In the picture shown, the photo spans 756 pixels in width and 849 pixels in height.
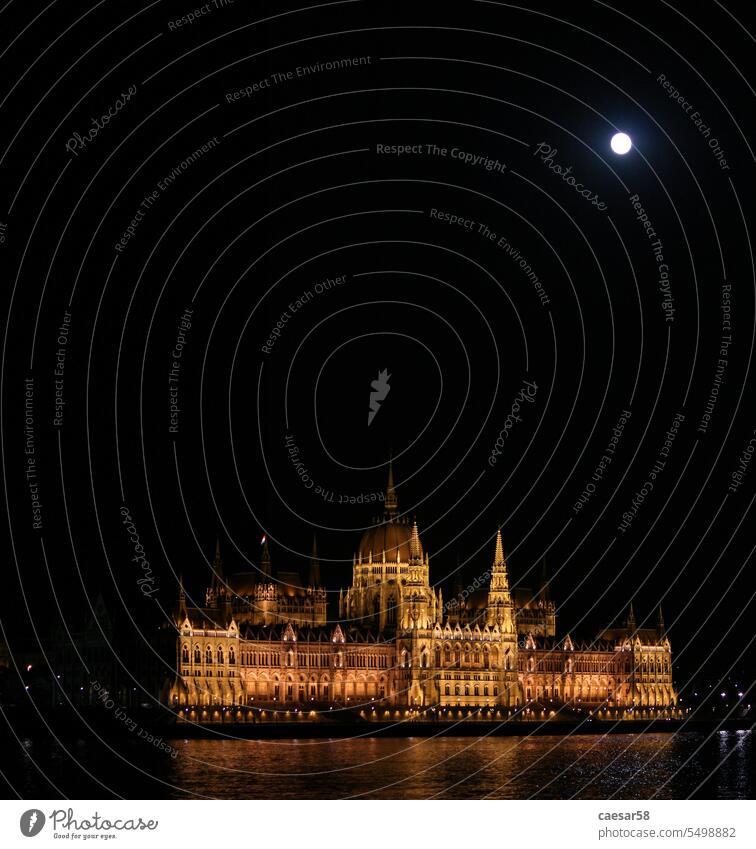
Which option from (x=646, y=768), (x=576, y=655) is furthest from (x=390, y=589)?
(x=646, y=768)

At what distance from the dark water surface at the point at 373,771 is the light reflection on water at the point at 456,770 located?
0.07 metres

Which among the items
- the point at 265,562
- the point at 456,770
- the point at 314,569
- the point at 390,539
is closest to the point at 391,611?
the point at 390,539

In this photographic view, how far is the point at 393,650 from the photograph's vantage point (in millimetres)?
122062

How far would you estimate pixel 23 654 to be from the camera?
11588 centimetres

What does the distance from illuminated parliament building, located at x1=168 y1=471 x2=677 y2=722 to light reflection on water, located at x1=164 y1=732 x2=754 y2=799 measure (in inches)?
844

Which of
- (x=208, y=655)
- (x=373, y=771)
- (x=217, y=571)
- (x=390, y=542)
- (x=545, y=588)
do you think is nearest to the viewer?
(x=373, y=771)

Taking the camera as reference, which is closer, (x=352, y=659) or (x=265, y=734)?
(x=265, y=734)

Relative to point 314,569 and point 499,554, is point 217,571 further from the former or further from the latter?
point 499,554

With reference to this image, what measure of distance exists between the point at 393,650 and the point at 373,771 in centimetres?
6435

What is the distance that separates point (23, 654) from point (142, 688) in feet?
43.1

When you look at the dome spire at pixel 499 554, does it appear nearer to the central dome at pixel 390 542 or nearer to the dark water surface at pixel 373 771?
the central dome at pixel 390 542
